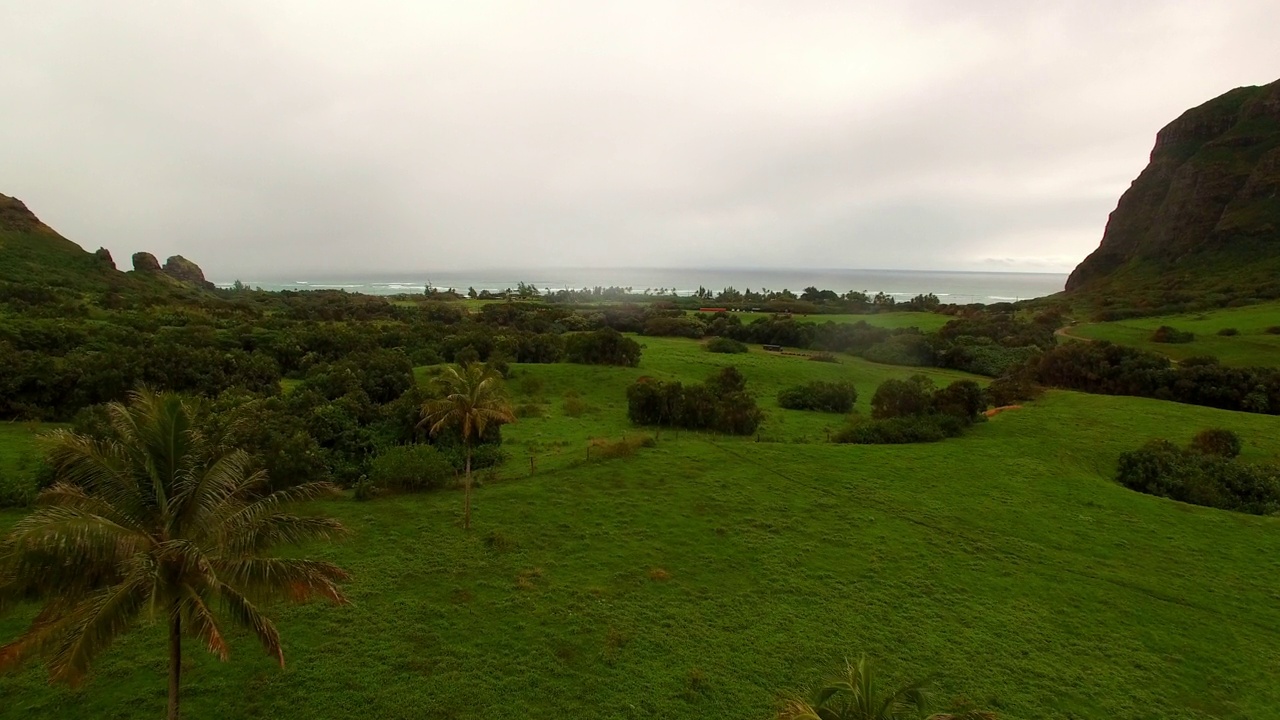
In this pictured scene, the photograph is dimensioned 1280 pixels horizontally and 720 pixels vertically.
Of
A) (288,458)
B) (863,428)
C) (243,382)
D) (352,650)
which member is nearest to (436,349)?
(243,382)

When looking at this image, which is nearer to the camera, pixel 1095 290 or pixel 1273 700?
pixel 1273 700

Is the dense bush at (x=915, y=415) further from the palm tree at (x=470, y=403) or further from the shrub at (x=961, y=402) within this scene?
the palm tree at (x=470, y=403)

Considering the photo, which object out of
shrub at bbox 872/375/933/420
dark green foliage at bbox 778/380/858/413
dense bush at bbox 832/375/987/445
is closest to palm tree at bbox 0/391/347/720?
dense bush at bbox 832/375/987/445

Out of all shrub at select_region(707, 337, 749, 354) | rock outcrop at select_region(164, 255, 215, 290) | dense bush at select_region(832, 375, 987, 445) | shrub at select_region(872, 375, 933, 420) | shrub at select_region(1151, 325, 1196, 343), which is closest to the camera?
dense bush at select_region(832, 375, 987, 445)

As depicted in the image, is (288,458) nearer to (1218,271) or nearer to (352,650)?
(352,650)

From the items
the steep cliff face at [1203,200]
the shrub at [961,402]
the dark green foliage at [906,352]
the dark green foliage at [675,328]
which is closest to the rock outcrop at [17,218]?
the dark green foliage at [675,328]

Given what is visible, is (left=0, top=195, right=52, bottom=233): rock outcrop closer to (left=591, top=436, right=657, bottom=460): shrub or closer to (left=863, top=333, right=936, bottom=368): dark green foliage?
(left=591, top=436, right=657, bottom=460): shrub

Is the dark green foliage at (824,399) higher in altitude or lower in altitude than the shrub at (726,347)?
lower
